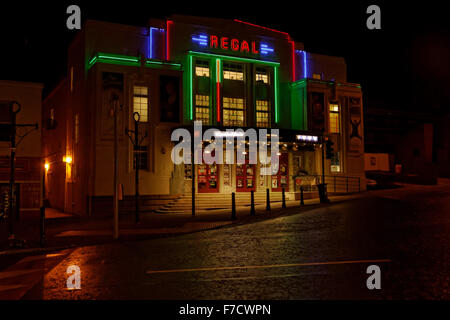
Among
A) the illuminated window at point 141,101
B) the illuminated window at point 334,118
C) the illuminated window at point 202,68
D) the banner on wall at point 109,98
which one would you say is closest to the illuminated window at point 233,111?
the illuminated window at point 202,68

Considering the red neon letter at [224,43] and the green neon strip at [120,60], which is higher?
the red neon letter at [224,43]

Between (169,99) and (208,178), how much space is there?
18.2 ft

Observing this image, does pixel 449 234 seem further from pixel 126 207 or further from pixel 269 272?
pixel 126 207

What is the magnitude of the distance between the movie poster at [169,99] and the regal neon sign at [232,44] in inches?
150

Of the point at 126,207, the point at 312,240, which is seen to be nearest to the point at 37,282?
the point at 312,240

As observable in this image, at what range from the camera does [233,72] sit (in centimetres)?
2822

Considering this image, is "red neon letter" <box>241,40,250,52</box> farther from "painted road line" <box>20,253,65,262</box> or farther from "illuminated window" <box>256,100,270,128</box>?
"painted road line" <box>20,253,65,262</box>

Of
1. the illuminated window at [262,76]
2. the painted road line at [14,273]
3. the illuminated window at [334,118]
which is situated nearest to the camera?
the painted road line at [14,273]

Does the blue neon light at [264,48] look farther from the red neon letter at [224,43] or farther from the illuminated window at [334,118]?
the illuminated window at [334,118]

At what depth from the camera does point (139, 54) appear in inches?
959

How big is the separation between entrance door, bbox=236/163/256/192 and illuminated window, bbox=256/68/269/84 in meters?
6.33

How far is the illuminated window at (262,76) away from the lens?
29.1 m

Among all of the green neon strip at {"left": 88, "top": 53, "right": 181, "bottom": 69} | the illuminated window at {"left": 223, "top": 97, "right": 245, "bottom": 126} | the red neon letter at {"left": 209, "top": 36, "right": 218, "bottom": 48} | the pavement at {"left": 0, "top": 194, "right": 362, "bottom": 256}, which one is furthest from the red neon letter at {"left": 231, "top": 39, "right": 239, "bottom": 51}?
the pavement at {"left": 0, "top": 194, "right": 362, "bottom": 256}

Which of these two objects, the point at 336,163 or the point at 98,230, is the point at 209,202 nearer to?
the point at 98,230
